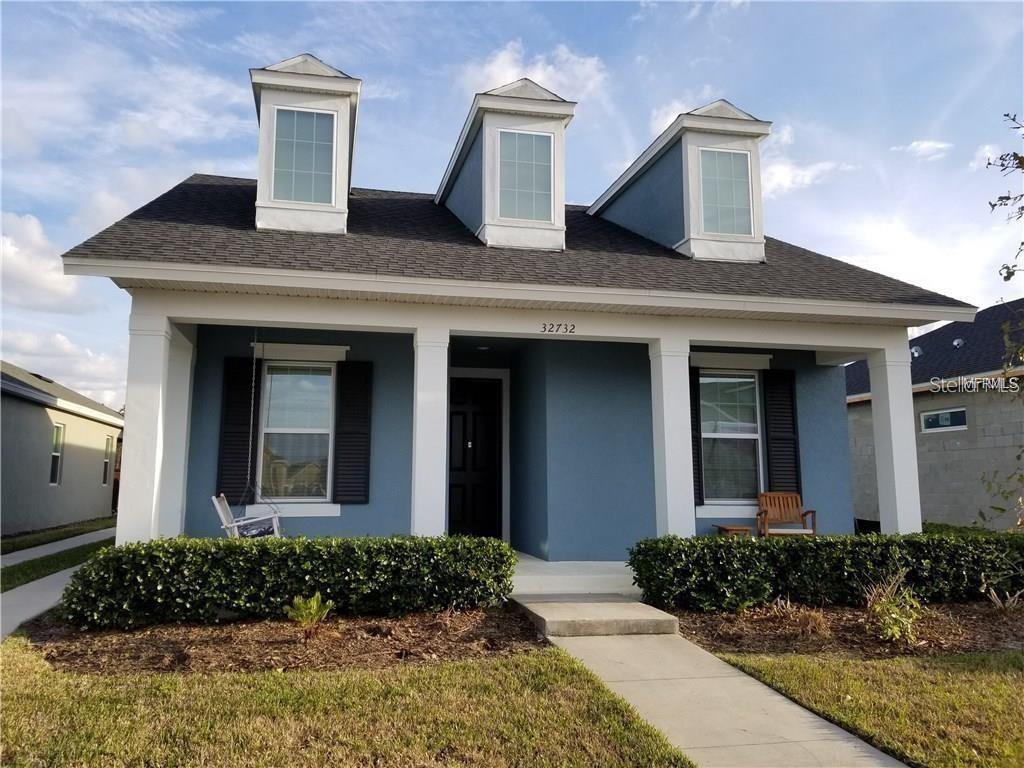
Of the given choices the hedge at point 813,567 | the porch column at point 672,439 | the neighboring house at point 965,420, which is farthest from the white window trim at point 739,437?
the neighboring house at point 965,420

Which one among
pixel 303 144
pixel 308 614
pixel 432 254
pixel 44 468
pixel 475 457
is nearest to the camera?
pixel 308 614

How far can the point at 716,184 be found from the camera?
30.5ft

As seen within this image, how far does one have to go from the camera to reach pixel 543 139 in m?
8.89

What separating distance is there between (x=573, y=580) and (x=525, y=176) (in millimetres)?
5063

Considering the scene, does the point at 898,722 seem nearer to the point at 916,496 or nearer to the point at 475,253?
the point at 916,496

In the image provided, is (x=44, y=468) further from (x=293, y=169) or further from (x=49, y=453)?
(x=293, y=169)

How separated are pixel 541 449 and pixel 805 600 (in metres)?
3.49

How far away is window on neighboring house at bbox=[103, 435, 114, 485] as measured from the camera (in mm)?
18891

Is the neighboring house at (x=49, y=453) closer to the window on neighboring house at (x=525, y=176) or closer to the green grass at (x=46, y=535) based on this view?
the green grass at (x=46, y=535)

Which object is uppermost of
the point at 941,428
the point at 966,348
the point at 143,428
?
the point at 966,348

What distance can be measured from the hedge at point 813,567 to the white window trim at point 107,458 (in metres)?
17.3

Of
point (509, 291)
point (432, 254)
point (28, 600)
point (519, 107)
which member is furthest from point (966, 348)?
point (28, 600)

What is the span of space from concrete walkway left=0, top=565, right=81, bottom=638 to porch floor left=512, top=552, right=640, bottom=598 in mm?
4397

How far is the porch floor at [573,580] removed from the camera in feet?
23.2
